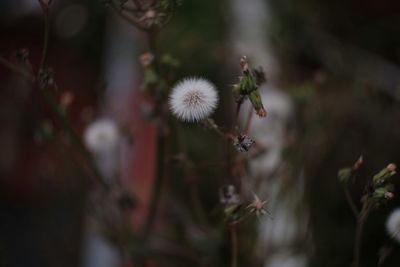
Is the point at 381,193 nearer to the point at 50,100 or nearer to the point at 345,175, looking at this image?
the point at 345,175

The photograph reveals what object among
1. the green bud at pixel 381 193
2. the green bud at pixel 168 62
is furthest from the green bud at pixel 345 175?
the green bud at pixel 168 62

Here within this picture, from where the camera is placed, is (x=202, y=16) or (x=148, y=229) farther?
(x=202, y=16)

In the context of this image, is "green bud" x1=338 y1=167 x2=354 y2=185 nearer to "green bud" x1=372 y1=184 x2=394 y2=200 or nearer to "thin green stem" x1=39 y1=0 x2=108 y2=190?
"green bud" x1=372 y1=184 x2=394 y2=200

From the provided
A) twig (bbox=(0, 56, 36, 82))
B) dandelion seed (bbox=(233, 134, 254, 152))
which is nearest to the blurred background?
twig (bbox=(0, 56, 36, 82))

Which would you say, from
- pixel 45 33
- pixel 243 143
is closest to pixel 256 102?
pixel 243 143

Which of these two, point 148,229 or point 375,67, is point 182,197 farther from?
point 375,67

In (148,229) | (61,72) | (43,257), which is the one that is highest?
(61,72)

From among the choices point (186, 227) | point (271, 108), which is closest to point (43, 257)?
point (186, 227)
